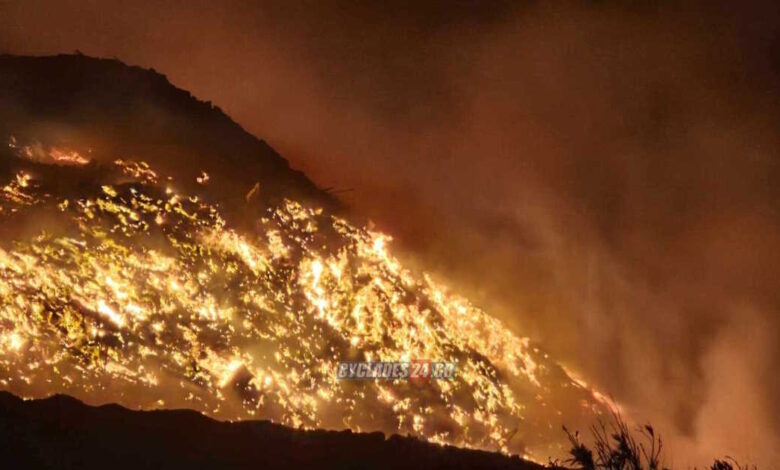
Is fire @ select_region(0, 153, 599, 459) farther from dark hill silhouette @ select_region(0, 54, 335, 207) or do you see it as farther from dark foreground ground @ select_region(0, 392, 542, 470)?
dark foreground ground @ select_region(0, 392, 542, 470)

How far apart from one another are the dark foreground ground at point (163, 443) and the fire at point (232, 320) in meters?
1.85

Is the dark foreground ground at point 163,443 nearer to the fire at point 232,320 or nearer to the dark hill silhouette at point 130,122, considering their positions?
the fire at point 232,320

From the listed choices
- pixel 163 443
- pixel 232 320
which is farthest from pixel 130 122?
pixel 163 443

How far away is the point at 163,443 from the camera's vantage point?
5.05 metres

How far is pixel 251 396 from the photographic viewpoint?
7.94m

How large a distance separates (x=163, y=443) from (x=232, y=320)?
3.27m

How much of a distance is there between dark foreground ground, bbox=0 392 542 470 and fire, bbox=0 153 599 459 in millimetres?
1846

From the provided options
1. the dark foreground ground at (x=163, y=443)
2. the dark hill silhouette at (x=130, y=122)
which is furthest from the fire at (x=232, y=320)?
the dark foreground ground at (x=163, y=443)

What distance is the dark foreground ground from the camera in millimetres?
4809

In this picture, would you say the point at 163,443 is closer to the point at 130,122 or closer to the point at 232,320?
the point at 232,320

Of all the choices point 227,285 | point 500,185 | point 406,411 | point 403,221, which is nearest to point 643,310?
point 500,185

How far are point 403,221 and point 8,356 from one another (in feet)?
28.0

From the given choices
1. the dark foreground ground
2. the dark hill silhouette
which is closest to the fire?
the dark hill silhouette

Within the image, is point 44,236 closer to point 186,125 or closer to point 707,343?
point 186,125
